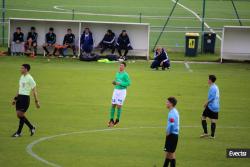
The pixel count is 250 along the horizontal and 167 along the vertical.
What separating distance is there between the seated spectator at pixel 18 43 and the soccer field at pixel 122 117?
5.62 feet

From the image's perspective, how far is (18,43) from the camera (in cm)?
4622

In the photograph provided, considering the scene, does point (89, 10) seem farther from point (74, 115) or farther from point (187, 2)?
point (74, 115)

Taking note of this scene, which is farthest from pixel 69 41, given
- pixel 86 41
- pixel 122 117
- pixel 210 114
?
pixel 210 114

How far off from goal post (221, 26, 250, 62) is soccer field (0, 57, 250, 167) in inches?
96.7

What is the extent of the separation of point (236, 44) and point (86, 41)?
A: 9533 millimetres

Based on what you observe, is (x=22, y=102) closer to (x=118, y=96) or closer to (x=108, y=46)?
(x=118, y=96)

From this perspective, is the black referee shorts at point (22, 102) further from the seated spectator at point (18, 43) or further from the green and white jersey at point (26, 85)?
the seated spectator at point (18, 43)

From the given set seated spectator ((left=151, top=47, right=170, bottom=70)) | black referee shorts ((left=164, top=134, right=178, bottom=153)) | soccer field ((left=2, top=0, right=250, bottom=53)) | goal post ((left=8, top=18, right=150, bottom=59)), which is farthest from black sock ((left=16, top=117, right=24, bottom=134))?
soccer field ((left=2, top=0, right=250, bottom=53))

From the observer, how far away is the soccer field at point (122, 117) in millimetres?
21641

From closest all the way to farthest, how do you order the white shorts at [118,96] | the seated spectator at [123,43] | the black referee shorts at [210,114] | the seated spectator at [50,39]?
the black referee shorts at [210,114]
the white shorts at [118,96]
the seated spectator at [123,43]
the seated spectator at [50,39]

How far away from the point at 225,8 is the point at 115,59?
92.0 ft

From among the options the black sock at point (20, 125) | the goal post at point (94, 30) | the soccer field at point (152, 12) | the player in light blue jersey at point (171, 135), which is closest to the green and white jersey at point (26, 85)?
the black sock at point (20, 125)

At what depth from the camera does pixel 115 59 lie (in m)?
45.8

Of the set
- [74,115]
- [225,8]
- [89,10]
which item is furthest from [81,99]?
[225,8]
